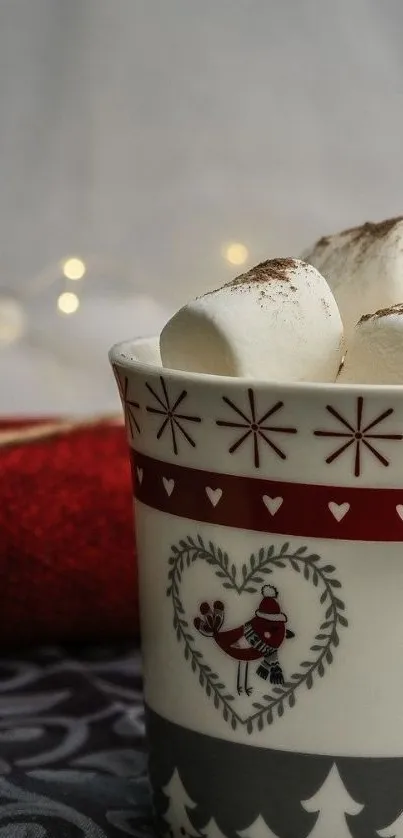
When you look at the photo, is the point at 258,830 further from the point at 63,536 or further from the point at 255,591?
the point at 63,536

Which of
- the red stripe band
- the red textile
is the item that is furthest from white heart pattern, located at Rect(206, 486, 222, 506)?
the red textile

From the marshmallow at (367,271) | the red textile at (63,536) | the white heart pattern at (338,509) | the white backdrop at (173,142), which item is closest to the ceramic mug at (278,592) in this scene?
the white heart pattern at (338,509)

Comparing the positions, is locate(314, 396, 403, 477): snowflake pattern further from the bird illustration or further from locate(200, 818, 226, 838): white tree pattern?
locate(200, 818, 226, 838): white tree pattern

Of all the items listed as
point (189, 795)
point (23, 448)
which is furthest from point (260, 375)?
point (23, 448)

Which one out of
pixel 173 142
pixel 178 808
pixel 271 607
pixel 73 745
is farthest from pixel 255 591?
pixel 173 142

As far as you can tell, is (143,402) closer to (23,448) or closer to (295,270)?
(295,270)

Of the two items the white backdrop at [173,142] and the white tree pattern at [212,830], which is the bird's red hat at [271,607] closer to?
the white tree pattern at [212,830]

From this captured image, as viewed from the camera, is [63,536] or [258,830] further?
[63,536]
